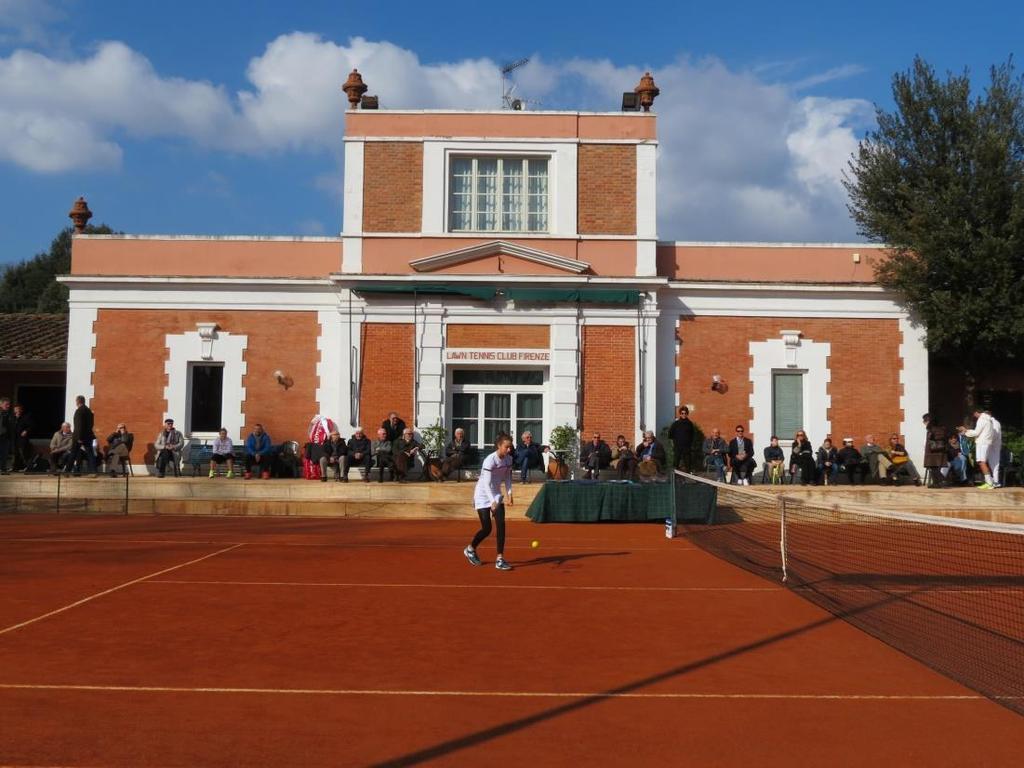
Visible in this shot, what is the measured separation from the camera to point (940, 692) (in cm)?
699

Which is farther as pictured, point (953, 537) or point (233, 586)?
point (953, 537)

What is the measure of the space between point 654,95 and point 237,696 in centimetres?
1956

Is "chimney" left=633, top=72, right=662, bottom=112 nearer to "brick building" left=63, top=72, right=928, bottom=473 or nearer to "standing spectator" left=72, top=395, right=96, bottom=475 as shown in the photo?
"brick building" left=63, top=72, right=928, bottom=473

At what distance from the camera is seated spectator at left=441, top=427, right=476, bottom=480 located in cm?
2156

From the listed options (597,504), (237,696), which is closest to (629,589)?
(237,696)

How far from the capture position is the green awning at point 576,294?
22.4m

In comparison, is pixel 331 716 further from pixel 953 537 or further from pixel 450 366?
pixel 450 366

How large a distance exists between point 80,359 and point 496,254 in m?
10.2

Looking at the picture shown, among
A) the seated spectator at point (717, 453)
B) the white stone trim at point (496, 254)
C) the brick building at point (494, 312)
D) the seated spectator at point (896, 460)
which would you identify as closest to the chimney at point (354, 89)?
the brick building at point (494, 312)

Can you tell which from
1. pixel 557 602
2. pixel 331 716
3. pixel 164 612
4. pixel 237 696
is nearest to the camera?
pixel 331 716

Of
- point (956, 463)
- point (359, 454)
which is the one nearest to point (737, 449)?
point (956, 463)

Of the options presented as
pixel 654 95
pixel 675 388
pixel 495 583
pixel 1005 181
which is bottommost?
pixel 495 583

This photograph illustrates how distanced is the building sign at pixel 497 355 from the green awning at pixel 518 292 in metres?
1.19

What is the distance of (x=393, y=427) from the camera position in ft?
71.4
